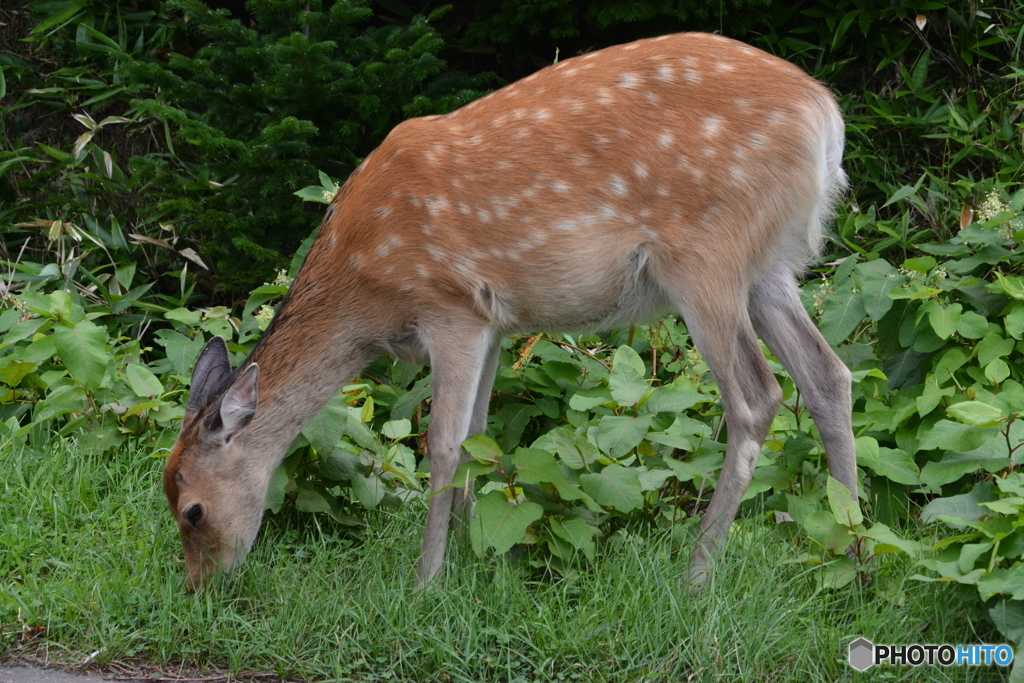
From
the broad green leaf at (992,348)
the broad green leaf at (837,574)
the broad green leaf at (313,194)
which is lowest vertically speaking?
the broad green leaf at (992,348)

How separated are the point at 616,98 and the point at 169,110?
3042 mm

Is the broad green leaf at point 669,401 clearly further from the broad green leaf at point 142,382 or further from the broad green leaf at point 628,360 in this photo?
the broad green leaf at point 142,382

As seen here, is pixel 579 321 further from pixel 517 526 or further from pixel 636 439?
pixel 517 526

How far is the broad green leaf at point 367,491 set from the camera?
14.4ft

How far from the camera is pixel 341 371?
4289mm

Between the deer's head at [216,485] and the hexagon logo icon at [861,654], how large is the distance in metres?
2.28

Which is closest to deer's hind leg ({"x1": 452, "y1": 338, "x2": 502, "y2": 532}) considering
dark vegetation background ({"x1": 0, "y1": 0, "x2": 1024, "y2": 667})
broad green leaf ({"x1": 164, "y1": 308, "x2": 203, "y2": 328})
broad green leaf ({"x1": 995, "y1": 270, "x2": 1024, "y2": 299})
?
dark vegetation background ({"x1": 0, "y1": 0, "x2": 1024, "y2": 667})

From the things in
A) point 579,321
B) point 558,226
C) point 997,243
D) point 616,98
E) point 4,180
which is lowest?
point 4,180

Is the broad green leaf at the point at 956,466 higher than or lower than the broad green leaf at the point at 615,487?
lower

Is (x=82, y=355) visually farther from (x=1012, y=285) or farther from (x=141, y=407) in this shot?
(x=1012, y=285)

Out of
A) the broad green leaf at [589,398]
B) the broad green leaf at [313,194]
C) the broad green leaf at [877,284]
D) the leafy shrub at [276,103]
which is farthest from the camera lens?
the leafy shrub at [276,103]

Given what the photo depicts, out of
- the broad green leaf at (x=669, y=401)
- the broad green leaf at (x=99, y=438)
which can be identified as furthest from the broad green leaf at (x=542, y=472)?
the broad green leaf at (x=99, y=438)

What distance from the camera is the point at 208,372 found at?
4.32 m

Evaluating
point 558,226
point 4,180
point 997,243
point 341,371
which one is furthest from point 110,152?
point 997,243
